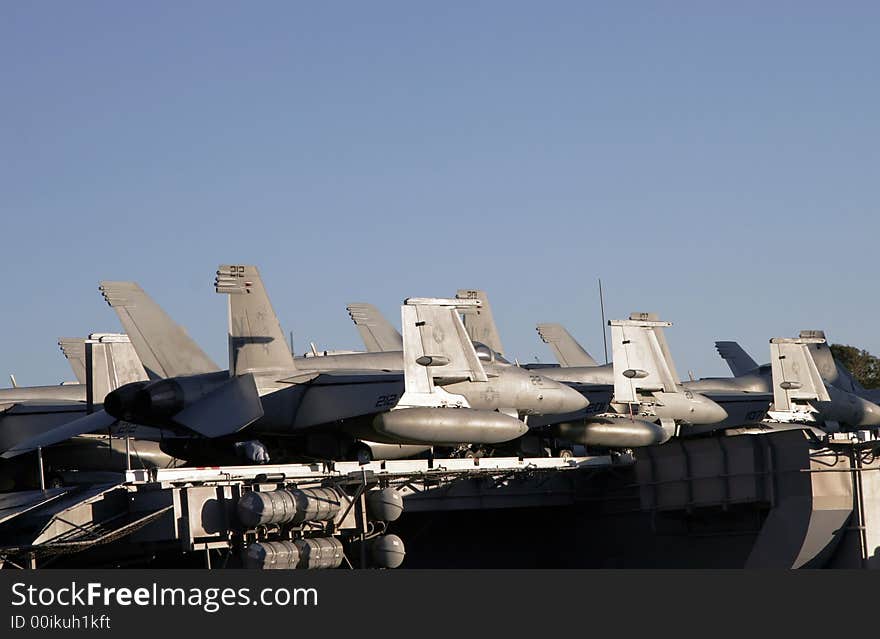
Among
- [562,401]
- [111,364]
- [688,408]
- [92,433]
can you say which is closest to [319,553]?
[92,433]

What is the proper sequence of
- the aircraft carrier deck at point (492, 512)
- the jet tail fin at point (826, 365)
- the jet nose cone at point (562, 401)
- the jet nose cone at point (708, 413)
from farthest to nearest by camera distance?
the jet tail fin at point (826, 365)
the jet nose cone at point (708, 413)
the jet nose cone at point (562, 401)
the aircraft carrier deck at point (492, 512)

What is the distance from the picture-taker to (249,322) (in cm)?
3756

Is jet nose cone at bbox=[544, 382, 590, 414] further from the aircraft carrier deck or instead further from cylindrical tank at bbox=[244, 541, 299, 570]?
cylindrical tank at bbox=[244, 541, 299, 570]

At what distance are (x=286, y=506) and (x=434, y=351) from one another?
384 inches

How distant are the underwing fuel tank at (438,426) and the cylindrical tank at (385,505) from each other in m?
3.83

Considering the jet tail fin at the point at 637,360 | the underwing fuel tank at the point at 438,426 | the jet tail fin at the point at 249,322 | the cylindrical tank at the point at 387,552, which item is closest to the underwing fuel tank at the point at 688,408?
the jet tail fin at the point at 637,360

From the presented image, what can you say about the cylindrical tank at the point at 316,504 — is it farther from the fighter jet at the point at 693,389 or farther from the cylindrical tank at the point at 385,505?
the fighter jet at the point at 693,389

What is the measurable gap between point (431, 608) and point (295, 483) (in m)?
8.71

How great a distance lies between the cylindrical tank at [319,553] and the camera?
98.7ft

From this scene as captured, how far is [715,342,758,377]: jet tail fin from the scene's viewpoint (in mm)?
70625

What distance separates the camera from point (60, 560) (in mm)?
29438

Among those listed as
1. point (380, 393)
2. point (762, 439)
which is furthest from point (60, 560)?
point (762, 439)

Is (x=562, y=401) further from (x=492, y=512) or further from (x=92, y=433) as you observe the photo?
(x=92, y=433)

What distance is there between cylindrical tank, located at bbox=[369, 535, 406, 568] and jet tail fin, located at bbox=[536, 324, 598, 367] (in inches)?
1146
